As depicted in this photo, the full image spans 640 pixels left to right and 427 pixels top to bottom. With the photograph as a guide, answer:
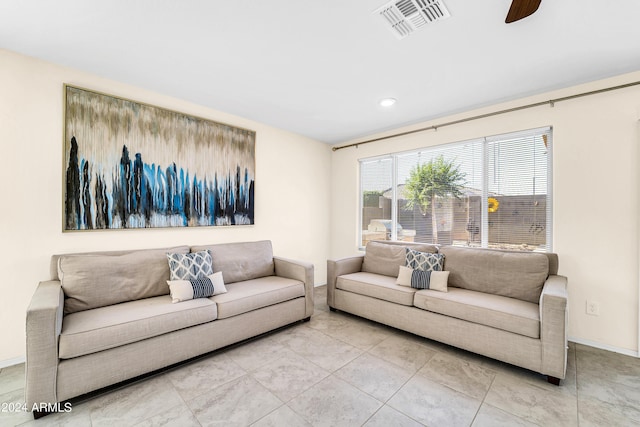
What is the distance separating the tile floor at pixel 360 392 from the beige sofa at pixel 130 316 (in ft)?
0.53

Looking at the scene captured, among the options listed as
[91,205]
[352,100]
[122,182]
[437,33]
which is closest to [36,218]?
[91,205]

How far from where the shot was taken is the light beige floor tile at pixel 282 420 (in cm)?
158

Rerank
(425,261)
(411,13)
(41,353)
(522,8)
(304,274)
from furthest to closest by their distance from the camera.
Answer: (304,274) → (425,261) → (411,13) → (41,353) → (522,8)

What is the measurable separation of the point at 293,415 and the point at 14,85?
126 inches

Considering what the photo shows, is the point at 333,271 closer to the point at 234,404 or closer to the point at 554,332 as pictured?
the point at 234,404

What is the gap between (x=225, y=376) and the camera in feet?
6.73

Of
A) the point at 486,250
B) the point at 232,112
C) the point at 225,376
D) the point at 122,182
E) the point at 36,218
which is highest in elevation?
the point at 232,112

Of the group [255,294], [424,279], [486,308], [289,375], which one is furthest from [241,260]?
[486,308]

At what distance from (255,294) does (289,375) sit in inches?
31.7

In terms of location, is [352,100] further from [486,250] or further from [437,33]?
[486,250]

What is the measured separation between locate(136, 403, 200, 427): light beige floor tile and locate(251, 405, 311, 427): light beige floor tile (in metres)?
0.38

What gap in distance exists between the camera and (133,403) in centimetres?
174

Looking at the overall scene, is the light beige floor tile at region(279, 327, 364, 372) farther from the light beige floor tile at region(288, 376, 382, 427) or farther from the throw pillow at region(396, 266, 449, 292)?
the throw pillow at region(396, 266, 449, 292)

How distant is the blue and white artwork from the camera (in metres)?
2.38
